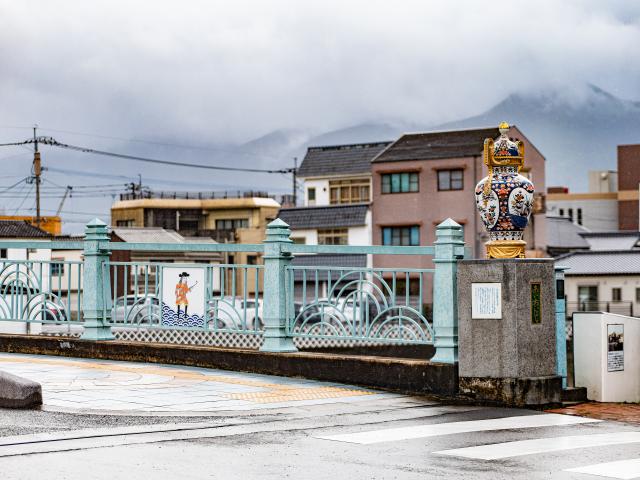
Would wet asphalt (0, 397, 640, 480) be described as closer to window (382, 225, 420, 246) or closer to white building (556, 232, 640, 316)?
white building (556, 232, 640, 316)

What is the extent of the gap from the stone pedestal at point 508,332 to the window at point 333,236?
5008 centimetres

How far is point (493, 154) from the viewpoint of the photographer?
11.0 m

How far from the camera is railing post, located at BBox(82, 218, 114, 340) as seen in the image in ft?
45.0

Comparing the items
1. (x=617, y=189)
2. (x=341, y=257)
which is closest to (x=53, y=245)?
(x=341, y=257)

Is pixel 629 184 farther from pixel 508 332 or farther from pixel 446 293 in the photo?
pixel 508 332

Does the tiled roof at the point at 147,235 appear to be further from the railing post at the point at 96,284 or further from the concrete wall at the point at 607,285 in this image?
the railing post at the point at 96,284

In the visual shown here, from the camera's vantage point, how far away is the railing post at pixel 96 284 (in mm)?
13727

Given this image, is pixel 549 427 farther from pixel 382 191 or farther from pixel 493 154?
pixel 382 191

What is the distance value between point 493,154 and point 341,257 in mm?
46254

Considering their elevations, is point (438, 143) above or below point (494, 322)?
above

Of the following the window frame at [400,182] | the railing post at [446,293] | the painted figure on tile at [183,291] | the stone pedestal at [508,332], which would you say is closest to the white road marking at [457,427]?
the stone pedestal at [508,332]

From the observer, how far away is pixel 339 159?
66.8 m

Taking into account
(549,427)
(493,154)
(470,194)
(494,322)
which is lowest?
(549,427)

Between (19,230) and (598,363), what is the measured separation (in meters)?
53.6
